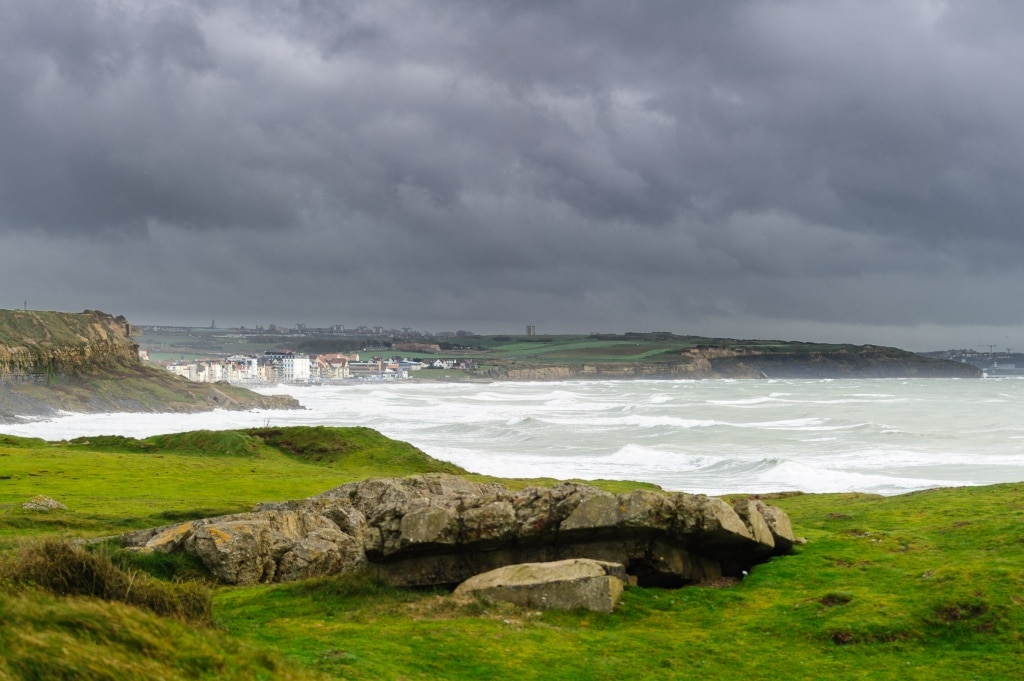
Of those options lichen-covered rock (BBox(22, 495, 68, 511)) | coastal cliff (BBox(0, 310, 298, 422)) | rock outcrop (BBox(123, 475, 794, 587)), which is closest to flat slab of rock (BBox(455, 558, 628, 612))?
rock outcrop (BBox(123, 475, 794, 587))

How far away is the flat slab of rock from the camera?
55.0ft

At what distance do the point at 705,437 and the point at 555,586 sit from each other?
223 ft

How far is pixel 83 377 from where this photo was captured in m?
140

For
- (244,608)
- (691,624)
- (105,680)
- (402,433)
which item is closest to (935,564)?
(691,624)

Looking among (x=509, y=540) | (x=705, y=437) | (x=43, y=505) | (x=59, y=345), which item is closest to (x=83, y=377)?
(x=59, y=345)

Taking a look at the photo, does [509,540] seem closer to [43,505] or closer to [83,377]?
[43,505]

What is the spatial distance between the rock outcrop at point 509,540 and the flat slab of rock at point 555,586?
4.02 feet

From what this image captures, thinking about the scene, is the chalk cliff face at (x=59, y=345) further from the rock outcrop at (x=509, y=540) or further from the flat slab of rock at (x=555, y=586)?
the flat slab of rock at (x=555, y=586)

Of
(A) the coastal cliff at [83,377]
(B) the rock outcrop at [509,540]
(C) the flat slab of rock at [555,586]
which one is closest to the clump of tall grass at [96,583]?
(C) the flat slab of rock at [555,586]

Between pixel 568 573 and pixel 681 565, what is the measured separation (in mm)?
3627

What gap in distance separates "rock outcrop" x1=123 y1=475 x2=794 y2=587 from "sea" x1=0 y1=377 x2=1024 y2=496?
29.1m

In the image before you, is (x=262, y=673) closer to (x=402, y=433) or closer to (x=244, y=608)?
(x=244, y=608)

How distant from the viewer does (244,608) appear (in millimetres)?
16656

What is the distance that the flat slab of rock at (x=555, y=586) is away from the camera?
16.8 meters
